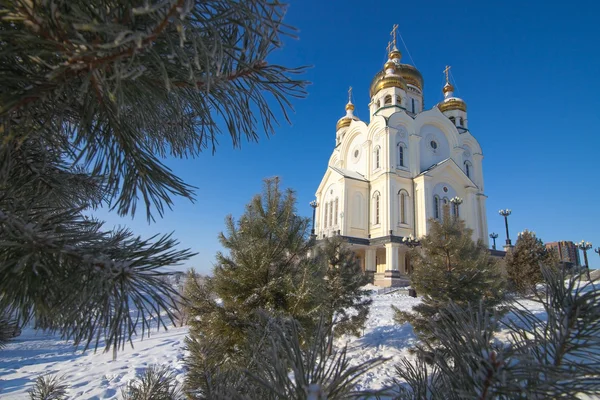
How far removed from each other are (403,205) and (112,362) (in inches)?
955

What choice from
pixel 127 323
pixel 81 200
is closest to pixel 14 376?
pixel 81 200

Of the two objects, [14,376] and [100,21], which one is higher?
[100,21]

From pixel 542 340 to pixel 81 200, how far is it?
2197 millimetres

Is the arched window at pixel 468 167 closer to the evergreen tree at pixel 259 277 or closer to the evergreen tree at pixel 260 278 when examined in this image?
the evergreen tree at pixel 260 278

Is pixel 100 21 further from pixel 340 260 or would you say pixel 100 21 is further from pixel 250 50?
pixel 340 260

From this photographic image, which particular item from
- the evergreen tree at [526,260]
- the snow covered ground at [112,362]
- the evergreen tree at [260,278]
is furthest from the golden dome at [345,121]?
the evergreen tree at [260,278]

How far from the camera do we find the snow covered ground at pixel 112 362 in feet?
22.6

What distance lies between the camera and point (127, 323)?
926 mm

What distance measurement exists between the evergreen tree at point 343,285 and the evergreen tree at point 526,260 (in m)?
11.1

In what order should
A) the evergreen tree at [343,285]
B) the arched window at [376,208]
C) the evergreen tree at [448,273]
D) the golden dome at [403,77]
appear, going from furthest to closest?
the golden dome at [403,77], the arched window at [376,208], the evergreen tree at [343,285], the evergreen tree at [448,273]

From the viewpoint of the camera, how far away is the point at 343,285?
32.5 ft

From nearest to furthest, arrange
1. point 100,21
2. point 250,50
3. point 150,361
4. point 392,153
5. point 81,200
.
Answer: point 100,21, point 250,50, point 81,200, point 150,361, point 392,153

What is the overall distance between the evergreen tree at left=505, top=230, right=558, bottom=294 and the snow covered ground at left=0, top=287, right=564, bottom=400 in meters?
9.06

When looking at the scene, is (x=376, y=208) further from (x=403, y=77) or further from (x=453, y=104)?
(x=453, y=104)
